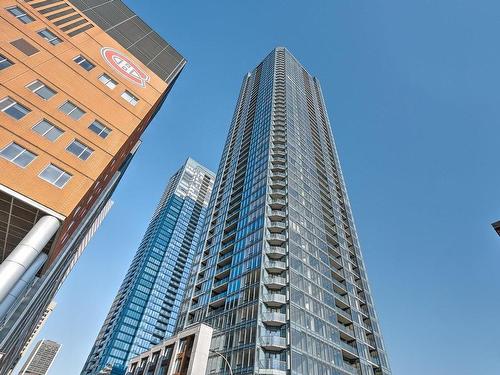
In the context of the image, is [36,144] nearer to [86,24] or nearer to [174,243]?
[86,24]

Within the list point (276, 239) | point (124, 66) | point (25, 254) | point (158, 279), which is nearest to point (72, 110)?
point (124, 66)

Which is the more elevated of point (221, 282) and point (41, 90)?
point (221, 282)

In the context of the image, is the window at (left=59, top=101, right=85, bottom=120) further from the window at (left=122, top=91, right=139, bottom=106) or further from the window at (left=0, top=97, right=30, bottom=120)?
the window at (left=122, top=91, right=139, bottom=106)

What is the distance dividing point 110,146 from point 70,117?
3310 millimetres

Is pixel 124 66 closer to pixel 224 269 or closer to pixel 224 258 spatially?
pixel 224 269

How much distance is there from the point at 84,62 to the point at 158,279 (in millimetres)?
128279

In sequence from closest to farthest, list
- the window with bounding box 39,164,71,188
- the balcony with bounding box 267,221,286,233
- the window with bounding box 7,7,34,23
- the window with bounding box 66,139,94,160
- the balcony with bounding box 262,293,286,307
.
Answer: the window with bounding box 39,164,71,188, the window with bounding box 66,139,94,160, the window with bounding box 7,7,34,23, the balcony with bounding box 262,293,286,307, the balcony with bounding box 267,221,286,233

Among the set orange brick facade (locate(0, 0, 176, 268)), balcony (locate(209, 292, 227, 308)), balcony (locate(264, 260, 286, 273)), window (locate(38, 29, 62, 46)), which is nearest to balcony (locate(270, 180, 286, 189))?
balcony (locate(264, 260, 286, 273))

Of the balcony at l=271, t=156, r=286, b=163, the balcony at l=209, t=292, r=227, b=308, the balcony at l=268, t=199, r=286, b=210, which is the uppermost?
the balcony at l=271, t=156, r=286, b=163

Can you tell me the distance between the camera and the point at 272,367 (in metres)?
35.3

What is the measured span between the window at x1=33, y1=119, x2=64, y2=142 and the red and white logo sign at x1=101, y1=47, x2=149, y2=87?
9939 millimetres

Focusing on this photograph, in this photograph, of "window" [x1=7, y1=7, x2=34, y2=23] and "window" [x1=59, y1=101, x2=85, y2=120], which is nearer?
"window" [x1=59, y1=101, x2=85, y2=120]

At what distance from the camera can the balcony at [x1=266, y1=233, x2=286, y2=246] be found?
2036 inches

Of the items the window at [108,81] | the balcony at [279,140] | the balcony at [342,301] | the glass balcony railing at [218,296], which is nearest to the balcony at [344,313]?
the balcony at [342,301]
